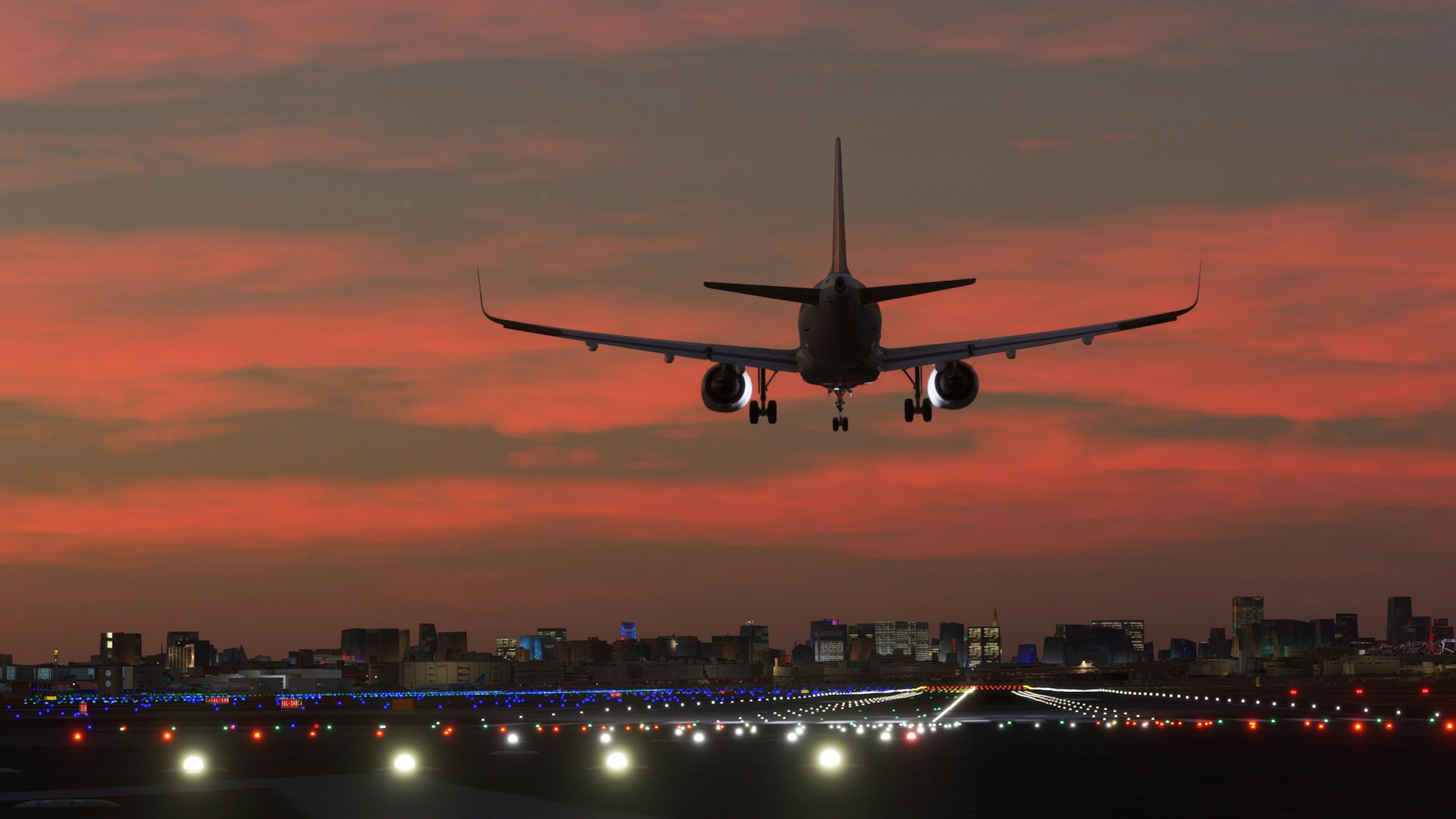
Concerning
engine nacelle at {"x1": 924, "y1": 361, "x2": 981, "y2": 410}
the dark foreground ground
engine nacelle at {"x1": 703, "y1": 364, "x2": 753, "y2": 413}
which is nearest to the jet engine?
engine nacelle at {"x1": 924, "y1": 361, "x2": 981, "y2": 410}

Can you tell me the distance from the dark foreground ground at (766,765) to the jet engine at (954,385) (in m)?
14.0

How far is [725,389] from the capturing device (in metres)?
67.0

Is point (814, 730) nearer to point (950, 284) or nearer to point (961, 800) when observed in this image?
point (950, 284)

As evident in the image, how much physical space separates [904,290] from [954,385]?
805cm

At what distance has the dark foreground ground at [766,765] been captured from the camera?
124 feet

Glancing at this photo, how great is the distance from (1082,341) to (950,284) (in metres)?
12.0

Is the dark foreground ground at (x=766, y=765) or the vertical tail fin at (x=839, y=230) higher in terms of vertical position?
the vertical tail fin at (x=839, y=230)

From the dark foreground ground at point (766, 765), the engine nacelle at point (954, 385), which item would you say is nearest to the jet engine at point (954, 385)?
the engine nacelle at point (954, 385)

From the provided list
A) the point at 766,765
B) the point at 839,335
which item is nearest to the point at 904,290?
the point at 839,335

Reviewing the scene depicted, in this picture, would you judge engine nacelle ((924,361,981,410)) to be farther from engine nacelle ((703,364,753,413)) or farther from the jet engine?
engine nacelle ((703,364,753,413))

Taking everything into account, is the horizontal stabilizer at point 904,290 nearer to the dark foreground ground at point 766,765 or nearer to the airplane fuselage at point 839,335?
the airplane fuselage at point 839,335

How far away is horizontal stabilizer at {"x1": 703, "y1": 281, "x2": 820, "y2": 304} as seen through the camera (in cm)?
5662

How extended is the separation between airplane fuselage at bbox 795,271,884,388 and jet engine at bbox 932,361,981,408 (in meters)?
2.94

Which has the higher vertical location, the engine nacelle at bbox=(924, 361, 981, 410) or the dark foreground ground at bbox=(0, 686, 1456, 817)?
the engine nacelle at bbox=(924, 361, 981, 410)
